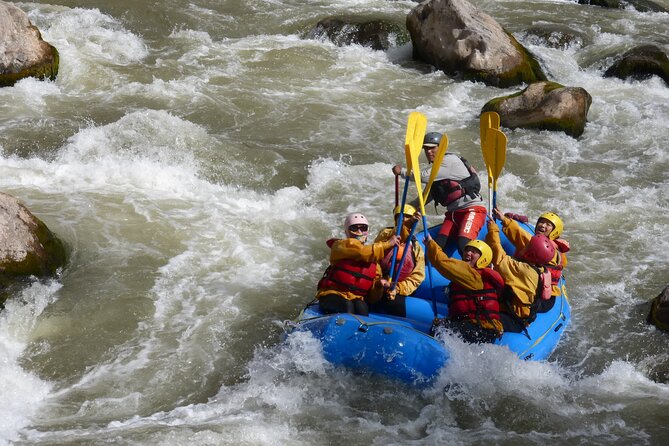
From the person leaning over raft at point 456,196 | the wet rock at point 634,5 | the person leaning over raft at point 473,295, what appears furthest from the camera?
the wet rock at point 634,5

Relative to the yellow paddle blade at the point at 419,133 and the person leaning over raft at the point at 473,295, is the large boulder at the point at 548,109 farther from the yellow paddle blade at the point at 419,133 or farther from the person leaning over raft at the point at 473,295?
the person leaning over raft at the point at 473,295

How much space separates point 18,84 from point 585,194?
23.8 feet

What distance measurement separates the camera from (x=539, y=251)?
226 inches

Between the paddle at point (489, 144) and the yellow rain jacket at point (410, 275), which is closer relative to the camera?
the yellow rain jacket at point (410, 275)

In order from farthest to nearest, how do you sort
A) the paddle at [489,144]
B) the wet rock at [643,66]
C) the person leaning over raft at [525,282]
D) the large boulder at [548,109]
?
the wet rock at [643,66]
the large boulder at [548,109]
the paddle at [489,144]
the person leaning over raft at [525,282]

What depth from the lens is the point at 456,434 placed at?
5148 mm

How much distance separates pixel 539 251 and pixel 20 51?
25.3 ft

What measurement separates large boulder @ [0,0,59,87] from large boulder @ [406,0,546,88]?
5.56 m

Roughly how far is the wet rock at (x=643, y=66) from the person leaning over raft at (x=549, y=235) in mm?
6926

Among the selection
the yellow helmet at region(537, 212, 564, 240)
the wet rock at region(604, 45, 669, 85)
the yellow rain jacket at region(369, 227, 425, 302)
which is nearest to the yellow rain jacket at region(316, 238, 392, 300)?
the yellow rain jacket at region(369, 227, 425, 302)

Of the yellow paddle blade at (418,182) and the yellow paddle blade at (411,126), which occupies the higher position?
→ the yellow paddle blade at (411,126)

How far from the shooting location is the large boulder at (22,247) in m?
6.30

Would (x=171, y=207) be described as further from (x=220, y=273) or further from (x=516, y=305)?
(x=516, y=305)

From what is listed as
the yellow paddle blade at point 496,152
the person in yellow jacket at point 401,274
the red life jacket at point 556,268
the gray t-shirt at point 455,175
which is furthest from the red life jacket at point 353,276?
the yellow paddle blade at point 496,152
